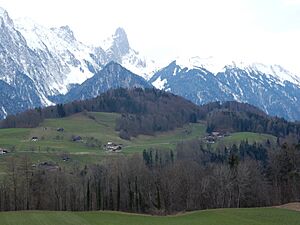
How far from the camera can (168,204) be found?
152 metres

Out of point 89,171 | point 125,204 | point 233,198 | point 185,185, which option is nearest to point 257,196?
point 233,198

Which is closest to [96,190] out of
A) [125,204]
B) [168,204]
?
[125,204]

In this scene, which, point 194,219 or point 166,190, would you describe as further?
point 166,190

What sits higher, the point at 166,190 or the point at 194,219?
the point at 166,190

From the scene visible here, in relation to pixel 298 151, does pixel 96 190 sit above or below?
below

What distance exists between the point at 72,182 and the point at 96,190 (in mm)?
12577

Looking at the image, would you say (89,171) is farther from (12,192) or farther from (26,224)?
(26,224)

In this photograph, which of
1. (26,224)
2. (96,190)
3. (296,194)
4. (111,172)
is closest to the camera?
(26,224)

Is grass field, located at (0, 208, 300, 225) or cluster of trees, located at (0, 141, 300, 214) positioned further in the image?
cluster of trees, located at (0, 141, 300, 214)

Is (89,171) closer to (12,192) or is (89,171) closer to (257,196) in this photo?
(12,192)

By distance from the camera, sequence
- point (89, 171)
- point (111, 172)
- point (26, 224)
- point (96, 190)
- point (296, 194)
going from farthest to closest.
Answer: point (89, 171) → point (111, 172) → point (96, 190) → point (296, 194) → point (26, 224)

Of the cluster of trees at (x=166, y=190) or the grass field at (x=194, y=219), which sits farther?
the cluster of trees at (x=166, y=190)

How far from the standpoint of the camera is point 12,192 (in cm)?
15550

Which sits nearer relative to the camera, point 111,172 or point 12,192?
point 12,192
